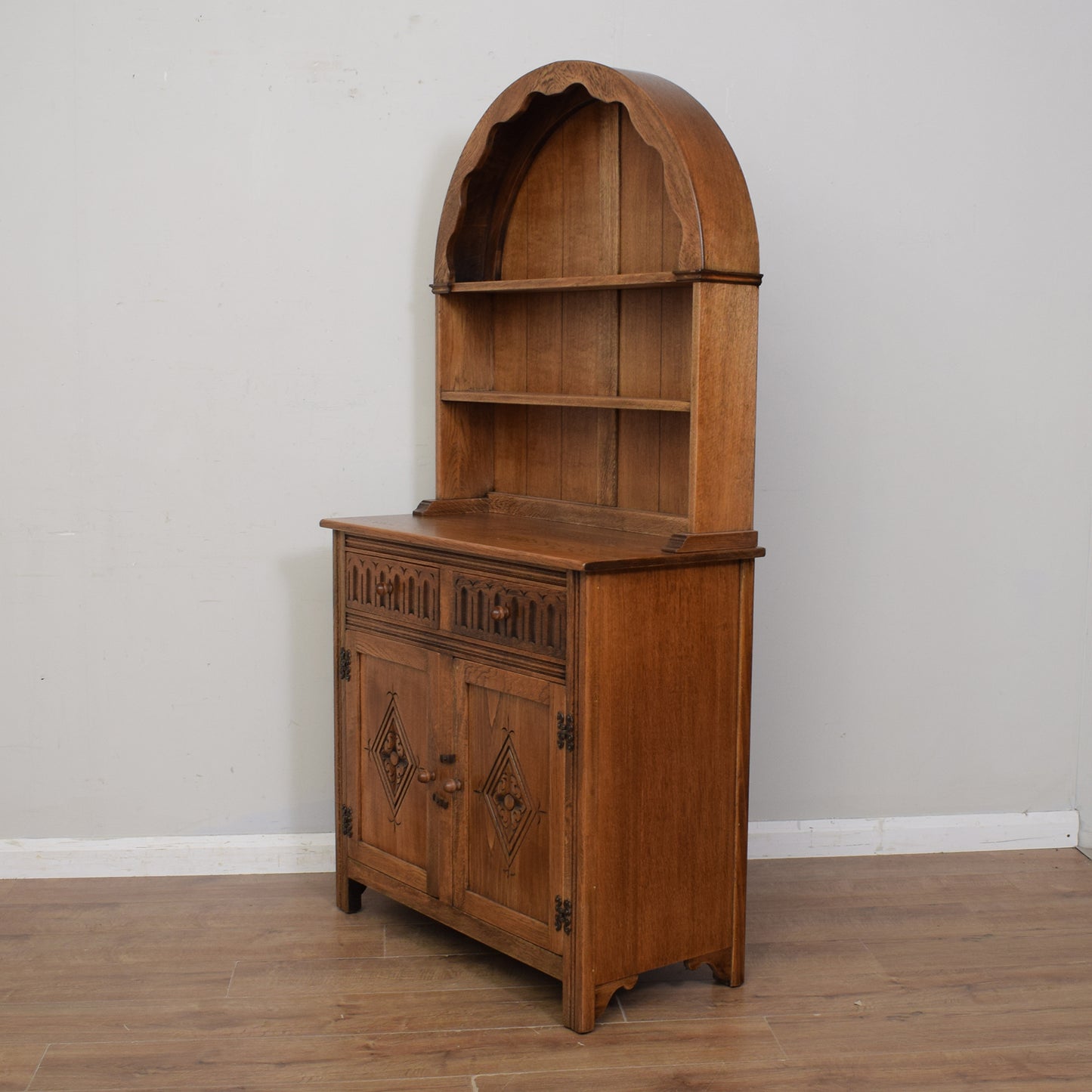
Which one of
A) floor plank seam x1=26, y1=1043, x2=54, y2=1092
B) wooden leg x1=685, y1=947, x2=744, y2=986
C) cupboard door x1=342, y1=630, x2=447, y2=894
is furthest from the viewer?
cupboard door x1=342, y1=630, x2=447, y2=894

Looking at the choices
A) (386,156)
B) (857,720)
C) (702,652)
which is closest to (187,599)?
(386,156)

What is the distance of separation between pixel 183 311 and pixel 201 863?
1540 mm

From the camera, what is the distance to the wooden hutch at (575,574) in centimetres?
277

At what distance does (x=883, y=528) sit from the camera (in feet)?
12.5

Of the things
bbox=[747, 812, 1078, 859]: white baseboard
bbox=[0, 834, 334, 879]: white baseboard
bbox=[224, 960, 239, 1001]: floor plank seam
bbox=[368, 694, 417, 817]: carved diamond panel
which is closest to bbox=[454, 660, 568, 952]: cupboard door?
bbox=[368, 694, 417, 817]: carved diamond panel

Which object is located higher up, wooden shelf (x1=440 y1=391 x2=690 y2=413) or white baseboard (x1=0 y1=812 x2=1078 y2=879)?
wooden shelf (x1=440 y1=391 x2=690 y2=413)

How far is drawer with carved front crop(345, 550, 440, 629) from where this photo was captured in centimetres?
310

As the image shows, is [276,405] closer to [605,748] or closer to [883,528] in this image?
[605,748]

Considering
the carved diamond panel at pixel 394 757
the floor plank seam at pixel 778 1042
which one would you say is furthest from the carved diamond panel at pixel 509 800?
the floor plank seam at pixel 778 1042

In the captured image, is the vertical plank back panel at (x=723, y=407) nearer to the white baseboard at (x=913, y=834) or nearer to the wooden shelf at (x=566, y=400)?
the wooden shelf at (x=566, y=400)

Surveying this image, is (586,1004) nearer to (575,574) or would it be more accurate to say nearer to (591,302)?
(575,574)

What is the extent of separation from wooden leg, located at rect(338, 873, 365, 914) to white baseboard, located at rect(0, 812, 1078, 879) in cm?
31

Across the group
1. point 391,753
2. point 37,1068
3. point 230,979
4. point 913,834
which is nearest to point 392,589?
point 391,753

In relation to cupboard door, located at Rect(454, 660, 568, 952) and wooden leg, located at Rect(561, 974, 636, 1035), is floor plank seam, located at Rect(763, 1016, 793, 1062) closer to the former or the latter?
wooden leg, located at Rect(561, 974, 636, 1035)
